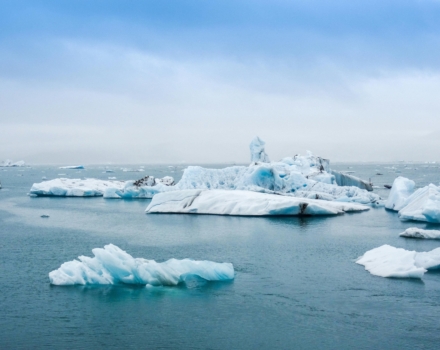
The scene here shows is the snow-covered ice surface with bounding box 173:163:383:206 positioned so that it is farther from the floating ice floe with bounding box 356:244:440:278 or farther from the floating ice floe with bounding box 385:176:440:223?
the floating ice floe with bounding box 356:244:440:278

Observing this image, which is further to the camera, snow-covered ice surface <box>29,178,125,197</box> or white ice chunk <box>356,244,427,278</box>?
snow-covered ice surface <box>29,178,125,197</box>

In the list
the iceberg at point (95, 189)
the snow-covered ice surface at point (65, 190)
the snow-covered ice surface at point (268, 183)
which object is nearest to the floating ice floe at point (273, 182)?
the snow-covered ice surface at point (268, 183)

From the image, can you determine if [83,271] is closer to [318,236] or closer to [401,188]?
[318,236]

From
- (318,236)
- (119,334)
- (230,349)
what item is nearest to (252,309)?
(230,349)

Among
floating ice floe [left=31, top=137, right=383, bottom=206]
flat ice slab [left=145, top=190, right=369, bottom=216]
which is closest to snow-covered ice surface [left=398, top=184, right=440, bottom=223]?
flat ice slab [left=145, top=190, right=369, bottom=216]

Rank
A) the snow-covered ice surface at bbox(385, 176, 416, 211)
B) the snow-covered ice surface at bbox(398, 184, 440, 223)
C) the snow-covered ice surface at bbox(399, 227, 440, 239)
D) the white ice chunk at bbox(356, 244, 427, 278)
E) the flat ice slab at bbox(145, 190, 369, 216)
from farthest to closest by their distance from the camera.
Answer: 1. the snow-covered ice surface at bbox(385, 176, 416, 211)
2. the flat ice slab at bbox(145, 190, 369, 216)
3. the snow-covered ice surface at bbox(398, 184, 440, 223)
4. the snow-covered ice surface at bbox(399, 227, 440, 239)
5. the white ice chunk at bbox(356, 244, 427, 278)

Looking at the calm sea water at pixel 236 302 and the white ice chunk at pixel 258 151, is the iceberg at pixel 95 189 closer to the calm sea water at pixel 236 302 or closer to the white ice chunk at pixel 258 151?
the white ice chunk at pixel 258 151

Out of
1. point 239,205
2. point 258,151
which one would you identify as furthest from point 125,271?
point 258,151
